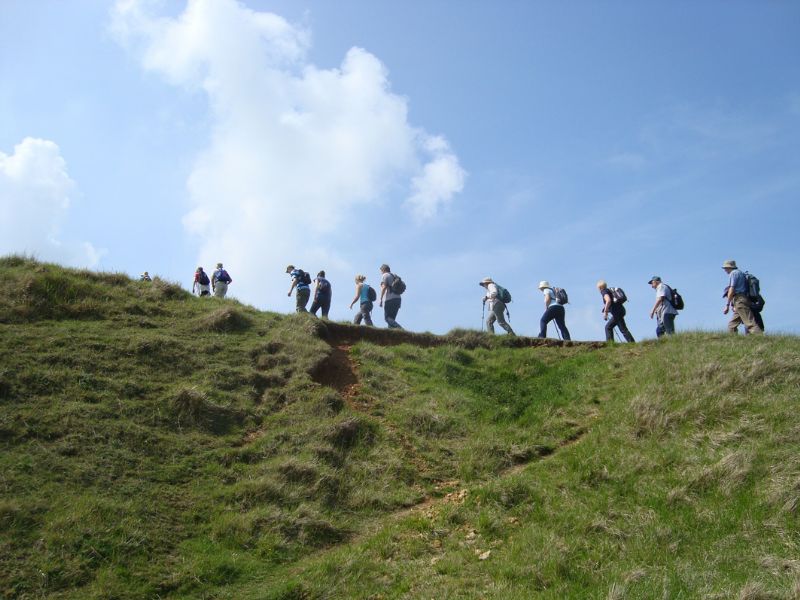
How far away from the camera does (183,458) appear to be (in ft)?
38.4

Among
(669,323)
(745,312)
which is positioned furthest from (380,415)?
(745,312)

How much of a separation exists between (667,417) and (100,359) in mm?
11180

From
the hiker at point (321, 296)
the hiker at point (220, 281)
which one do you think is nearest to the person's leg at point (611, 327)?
the hiker at point (321, 296)

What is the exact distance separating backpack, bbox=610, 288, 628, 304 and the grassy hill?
1.95 m

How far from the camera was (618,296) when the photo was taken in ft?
63.8

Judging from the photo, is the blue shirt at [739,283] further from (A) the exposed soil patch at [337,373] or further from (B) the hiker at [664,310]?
(A) the exposed soil patch at [337,373]

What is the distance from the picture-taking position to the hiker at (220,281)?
22.6m

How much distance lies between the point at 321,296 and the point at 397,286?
2400 mm

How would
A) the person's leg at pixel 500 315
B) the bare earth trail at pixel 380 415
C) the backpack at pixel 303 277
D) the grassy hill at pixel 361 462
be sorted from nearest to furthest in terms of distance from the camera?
the grassy hill at pixel 361 462 → the bare earth trail at pixel 380 415 → the person's leg at pixel 500 315 → the backpack at pixel 303 277

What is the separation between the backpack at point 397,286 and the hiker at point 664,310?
7.25m

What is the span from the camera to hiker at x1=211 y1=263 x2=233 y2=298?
890 inches

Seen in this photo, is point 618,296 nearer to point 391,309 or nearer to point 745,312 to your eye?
point 745,312

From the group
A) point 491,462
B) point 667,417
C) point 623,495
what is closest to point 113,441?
point 491,462

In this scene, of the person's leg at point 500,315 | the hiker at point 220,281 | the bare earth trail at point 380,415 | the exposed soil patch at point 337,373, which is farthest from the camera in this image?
the hiker at point 220,281
